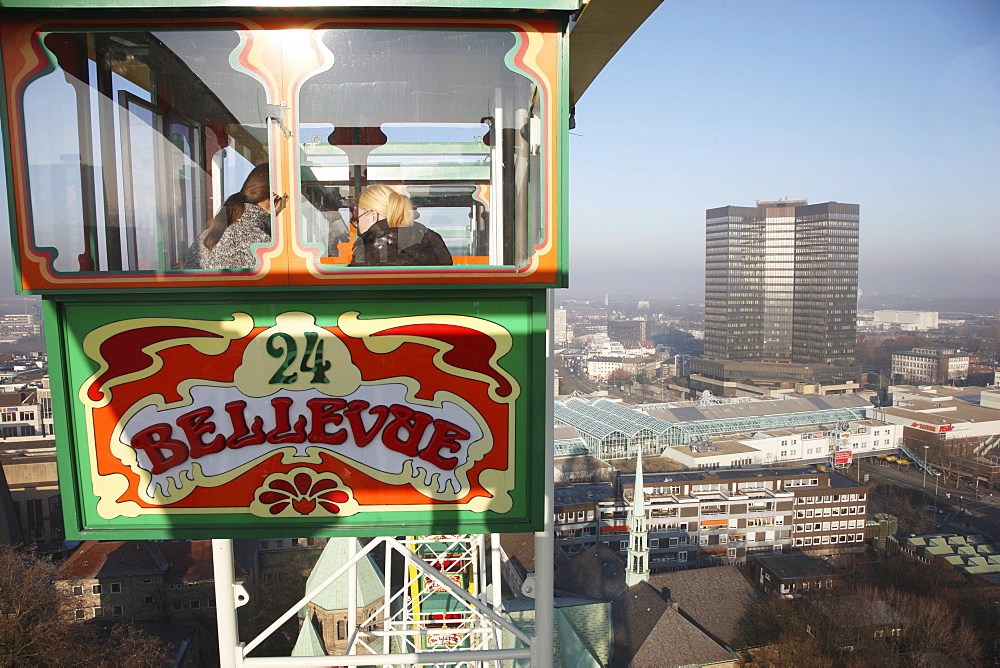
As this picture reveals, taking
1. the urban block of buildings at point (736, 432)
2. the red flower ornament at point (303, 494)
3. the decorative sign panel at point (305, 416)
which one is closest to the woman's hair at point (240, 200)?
the decorative sign panel at point (305, 416)

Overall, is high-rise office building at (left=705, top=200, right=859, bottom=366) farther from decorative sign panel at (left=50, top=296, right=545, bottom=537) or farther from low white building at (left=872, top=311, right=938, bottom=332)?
decorative sign panel at (left=50, top=296, right=545, bottom=537)

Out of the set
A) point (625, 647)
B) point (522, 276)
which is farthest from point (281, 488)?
point (625, 647)

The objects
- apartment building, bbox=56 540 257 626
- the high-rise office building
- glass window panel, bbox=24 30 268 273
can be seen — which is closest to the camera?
glass window panel, bbox=24 30 268 273

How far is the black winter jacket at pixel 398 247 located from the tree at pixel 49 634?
18225mm

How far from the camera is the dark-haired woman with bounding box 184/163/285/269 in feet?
8.54

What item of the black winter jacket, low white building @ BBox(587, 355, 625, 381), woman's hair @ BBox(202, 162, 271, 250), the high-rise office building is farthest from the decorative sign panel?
low white building @ BBox(587, 355, 625, 381)

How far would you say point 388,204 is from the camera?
277 centimetres

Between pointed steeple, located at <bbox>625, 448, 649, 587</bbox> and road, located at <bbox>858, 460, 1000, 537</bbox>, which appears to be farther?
road, located at <bbox>858, 460, 1000, 537</bbox>

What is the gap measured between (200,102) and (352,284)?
134 centimetres

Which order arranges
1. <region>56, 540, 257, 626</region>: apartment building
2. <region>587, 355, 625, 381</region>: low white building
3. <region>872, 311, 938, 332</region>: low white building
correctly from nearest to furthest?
<region>56, 540, 257, 626</region>: apartment building < <region>872, 311, 938, 332</region>: low white building < <region>587, 355, 625, 381</region>: low white building

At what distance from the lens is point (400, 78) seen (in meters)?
2.74

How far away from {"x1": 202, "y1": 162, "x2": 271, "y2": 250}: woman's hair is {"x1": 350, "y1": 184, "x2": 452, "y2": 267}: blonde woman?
0.43 metres

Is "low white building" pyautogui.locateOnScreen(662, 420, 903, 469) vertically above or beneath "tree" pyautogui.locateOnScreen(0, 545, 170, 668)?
beneath

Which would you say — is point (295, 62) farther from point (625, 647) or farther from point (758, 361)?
point (758, 361)
